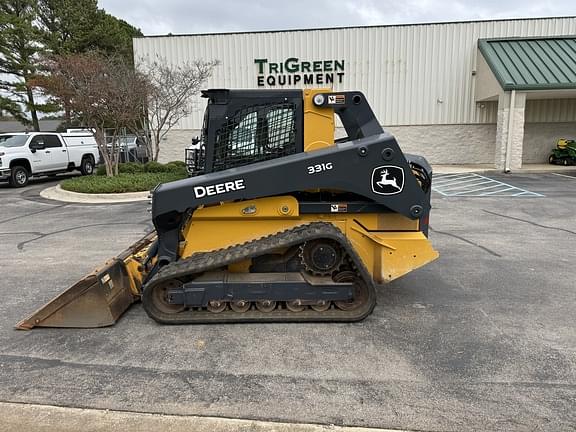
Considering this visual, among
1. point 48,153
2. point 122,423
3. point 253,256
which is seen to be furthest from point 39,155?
point 122,423

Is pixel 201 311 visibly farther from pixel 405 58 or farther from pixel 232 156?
pixel 405 58

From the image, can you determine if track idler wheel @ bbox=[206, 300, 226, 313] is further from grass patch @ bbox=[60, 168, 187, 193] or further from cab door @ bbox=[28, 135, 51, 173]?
cab door @ bbox=[28, 135, 51, 173]

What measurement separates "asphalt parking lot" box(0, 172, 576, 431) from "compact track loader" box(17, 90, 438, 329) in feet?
0.75

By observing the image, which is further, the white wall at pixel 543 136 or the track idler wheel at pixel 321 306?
the white wall at pixel 543 136

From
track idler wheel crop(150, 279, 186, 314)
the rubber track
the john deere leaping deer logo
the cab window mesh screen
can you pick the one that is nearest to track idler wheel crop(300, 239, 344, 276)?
the rubber track

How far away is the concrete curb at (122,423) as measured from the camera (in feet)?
9.07

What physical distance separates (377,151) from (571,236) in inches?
220

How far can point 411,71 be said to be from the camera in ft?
66.4

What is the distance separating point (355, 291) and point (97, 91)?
12.3 m

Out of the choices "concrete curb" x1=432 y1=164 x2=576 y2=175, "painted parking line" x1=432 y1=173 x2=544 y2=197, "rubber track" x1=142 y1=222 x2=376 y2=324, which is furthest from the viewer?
"concrete curb" x1=432 y1=164 x2=576 y2=175

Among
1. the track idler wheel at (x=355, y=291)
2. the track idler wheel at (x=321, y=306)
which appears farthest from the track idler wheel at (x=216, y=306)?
the track idler wheel at (x=355, y=291)

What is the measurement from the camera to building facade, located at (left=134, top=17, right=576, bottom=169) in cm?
1995

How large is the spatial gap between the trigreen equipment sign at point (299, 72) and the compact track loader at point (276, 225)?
16817 mm

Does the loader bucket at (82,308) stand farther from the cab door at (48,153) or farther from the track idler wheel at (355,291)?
the cab door at (48,153)
